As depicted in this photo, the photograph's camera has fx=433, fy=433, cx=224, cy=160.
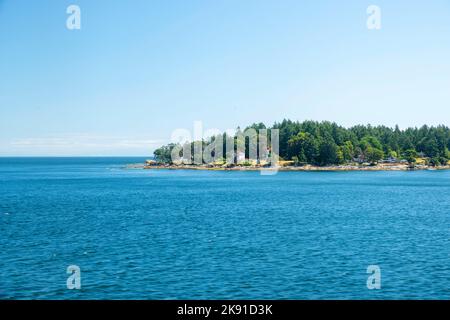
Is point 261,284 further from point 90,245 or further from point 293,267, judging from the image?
point 90,245

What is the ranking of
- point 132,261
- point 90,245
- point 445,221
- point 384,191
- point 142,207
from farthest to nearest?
point 384,191 < point 142,207 < point 445,221 < point 90,245 < point 132,261

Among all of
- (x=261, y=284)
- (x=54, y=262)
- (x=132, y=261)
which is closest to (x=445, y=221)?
(x=261, y=284)

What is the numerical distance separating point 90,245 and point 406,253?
3027cm

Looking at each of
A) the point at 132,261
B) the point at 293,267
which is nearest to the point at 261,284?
the point at 293,267

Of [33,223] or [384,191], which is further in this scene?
[384,191]

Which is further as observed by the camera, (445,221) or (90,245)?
(445,221)

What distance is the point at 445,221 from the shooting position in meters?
57.8

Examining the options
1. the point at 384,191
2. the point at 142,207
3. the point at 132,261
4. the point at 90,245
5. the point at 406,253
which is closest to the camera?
the point at 132,261
